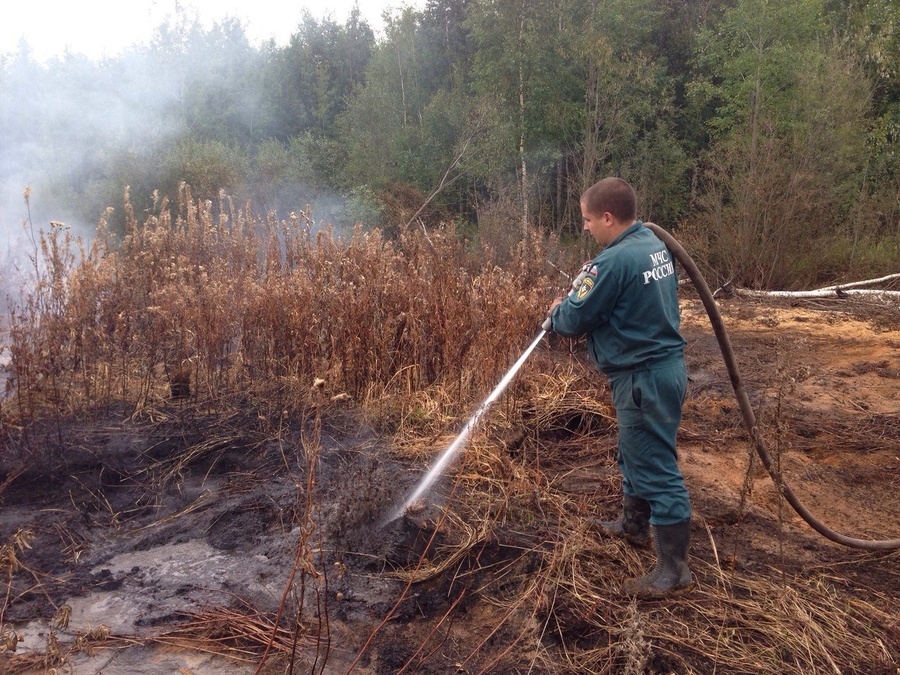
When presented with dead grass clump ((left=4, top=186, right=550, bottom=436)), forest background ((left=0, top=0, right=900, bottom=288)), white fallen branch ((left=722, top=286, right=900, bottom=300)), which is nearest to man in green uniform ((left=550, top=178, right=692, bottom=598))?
dead grass clump ((left=4, top=186, right=550, bottom=436))

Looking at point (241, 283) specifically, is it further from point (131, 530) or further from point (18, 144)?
point (18, 144)

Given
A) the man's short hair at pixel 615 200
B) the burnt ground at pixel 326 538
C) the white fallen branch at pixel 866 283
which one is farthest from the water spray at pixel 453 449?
the white fallen branch at pixel 866 283

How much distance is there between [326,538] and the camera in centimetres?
374

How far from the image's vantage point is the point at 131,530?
4.04 metres

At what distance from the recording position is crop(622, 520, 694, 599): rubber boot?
3139 mm

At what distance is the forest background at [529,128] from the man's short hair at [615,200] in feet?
19.7

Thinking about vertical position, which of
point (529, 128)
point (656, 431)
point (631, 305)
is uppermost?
point (529, 128)

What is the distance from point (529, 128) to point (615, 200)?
2007cm

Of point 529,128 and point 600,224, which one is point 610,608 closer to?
A: point 600,224

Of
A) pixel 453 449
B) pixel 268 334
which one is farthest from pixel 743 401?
pixel 268 334

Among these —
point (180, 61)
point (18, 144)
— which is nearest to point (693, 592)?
point (18, 144)

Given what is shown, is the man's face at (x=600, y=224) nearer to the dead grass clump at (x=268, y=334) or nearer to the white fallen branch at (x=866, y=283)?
the dead grass clump at (x=268, y=334)

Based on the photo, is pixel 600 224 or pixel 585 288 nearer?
pixel 585 288

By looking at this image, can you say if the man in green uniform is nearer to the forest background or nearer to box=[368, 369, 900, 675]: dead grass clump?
box=[368, 369, 900, 675]: dead grass clump
